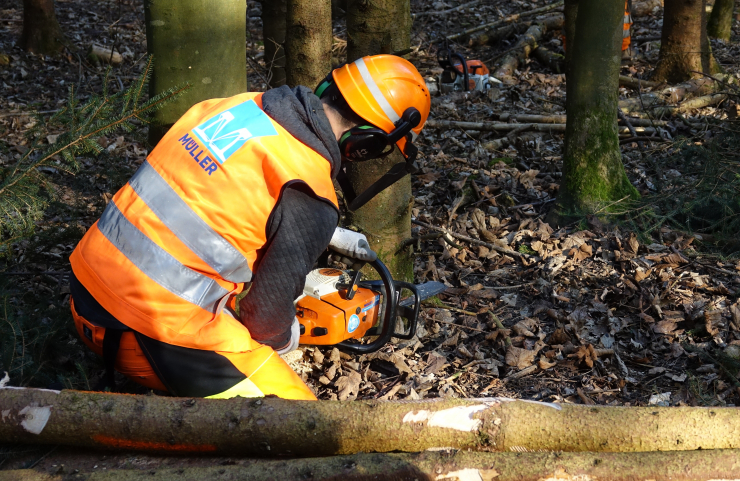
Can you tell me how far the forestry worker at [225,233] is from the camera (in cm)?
242

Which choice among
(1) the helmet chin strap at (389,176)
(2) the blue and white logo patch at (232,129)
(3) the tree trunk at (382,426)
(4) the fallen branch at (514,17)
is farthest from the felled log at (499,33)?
(3) the tree trunk at (382,426)

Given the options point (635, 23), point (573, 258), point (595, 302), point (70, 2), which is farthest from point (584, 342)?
point (70, 2)

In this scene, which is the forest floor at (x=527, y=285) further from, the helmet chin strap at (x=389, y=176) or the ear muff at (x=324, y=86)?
the ear muff at (x=324, y=86)

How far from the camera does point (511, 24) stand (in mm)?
11086

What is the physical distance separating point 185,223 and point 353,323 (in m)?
1.13

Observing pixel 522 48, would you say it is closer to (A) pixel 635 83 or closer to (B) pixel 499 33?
(B) pixel 499 33

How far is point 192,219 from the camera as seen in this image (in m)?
2.41

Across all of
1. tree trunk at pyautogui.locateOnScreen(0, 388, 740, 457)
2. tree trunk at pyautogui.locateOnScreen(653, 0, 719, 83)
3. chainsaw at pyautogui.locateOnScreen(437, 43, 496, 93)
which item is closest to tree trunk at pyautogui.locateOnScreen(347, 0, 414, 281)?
tree trunk at pyautogui.locateOnScreen(0, 388, 740, 457)

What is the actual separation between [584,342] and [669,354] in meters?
0.47

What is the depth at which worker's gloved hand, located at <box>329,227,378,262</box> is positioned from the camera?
3146 millimetres

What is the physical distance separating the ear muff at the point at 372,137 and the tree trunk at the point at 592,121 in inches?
99.3

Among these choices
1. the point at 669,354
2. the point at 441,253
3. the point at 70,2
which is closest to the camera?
the point at 669,354

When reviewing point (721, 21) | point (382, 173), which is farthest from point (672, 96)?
point (382, 173)

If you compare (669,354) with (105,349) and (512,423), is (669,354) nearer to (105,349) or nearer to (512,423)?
(512,423)
